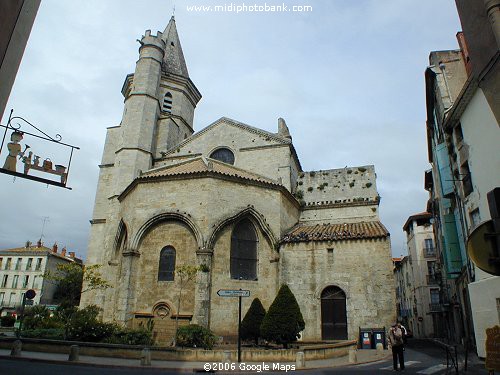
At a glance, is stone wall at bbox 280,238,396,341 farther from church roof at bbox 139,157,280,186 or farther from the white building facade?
the white building facade

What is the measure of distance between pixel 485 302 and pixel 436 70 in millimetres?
10108

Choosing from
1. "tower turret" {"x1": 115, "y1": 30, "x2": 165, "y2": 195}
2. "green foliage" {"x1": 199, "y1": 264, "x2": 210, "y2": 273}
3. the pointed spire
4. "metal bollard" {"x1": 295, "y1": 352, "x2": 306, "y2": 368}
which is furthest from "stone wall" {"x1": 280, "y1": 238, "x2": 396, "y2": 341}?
the pointed spire

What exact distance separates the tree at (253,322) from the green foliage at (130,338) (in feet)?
12.5

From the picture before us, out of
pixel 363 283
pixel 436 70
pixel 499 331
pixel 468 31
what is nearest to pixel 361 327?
pixel 363 283

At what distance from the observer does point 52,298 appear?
48438 millimetres

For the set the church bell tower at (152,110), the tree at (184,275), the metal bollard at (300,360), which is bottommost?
the metal bollard at (300,360)

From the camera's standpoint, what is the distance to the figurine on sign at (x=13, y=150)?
6602 mm

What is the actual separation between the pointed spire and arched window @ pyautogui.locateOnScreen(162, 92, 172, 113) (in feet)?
7.45

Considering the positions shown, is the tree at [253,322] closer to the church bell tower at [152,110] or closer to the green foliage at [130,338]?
the green foliage at [130,338]

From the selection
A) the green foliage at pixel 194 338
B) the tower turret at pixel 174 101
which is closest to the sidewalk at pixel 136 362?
the green foliage at pixel 194 338

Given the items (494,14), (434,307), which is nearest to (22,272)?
(434,307)

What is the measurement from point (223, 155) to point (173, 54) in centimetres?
1218

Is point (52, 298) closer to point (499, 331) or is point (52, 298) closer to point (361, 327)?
point (361, 327)

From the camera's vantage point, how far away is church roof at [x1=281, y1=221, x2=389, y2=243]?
17.2m
